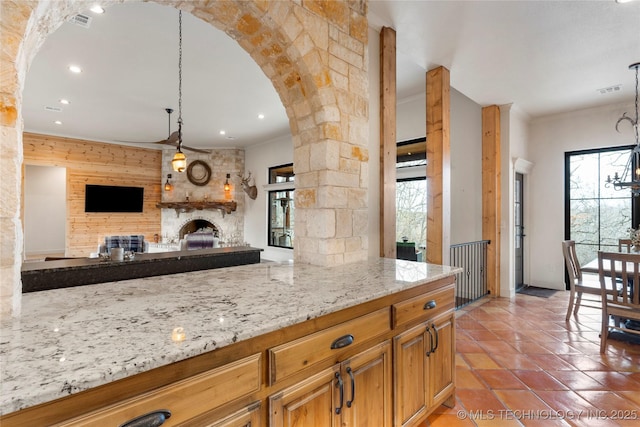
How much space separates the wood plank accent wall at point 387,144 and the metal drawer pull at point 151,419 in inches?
84.8

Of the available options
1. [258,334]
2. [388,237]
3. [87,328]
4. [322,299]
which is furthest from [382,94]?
[87,328]

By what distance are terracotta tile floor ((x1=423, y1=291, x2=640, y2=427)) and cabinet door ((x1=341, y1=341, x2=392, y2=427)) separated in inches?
28.9

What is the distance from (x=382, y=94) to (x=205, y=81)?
8.94 ft

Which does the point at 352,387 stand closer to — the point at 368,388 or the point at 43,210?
the point at 368,388

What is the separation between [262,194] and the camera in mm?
8320

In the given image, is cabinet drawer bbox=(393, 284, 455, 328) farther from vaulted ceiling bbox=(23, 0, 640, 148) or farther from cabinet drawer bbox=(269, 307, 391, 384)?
vaulted ceiling bbox=(23, 0, 640, 148)

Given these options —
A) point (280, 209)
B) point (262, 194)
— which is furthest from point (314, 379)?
point (262, 194)

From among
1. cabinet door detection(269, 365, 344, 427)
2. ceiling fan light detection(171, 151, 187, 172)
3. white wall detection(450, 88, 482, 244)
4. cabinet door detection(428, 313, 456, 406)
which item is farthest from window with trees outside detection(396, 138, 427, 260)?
cabinet door detection(269, 365, 344, 427)

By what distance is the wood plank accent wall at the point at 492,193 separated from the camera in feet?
15.6

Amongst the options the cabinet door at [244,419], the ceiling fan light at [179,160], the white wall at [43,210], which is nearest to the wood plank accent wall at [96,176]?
the white wall at [43,210]

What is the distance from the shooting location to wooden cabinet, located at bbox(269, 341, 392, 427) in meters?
1.13

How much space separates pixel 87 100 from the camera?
499cm

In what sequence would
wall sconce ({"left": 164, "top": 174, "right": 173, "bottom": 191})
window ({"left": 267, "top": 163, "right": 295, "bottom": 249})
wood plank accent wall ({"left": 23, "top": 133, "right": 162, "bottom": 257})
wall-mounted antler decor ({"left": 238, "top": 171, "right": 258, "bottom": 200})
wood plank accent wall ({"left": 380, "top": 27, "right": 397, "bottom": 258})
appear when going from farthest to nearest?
wall-mounted antler decor ({"left": 238, "top": 171, "right": 258, "bottom": 200}) < window ({"left": 267, "top": 163, "right": 295, "bottom": 249}) < wall sconce ({"left": 164, "top": 174, "right": 173, "bottom": 191}) < wood plank accent wall ({"left": 23, "top": 133, "right": 162, "bottom": 257}) < wood plank accent wall ({"left": 380, "top": 27, "right": 397, "bottom": 258})

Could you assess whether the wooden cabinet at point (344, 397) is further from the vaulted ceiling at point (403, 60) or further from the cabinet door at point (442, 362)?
the vaulted ceiling at point (403, 60)
